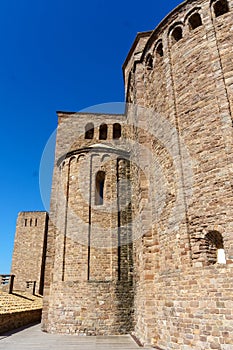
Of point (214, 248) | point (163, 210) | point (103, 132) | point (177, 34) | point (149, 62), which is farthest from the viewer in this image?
point (103, 132)

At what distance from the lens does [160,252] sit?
798cm

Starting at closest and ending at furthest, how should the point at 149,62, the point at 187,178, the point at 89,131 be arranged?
the point at 187,178
the point at 149,62
the point at 89,131

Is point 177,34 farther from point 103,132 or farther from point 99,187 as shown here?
point 103,132

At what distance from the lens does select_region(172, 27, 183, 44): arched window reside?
9261 mm

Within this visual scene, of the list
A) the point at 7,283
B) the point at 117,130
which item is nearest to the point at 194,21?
the point at 117,130

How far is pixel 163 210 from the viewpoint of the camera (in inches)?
319

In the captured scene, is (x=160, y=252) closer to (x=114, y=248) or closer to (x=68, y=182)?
(x=114, y=248)

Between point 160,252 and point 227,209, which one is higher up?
point 227,209

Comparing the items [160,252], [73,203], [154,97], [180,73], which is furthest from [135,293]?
[180,73]

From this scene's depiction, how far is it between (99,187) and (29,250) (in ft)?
49.9

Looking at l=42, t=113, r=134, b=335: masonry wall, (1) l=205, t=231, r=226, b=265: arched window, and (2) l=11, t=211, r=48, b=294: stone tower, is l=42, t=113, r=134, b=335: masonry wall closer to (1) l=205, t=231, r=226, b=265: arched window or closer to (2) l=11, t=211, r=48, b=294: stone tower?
(1) l=205, t=231, r=226, b=265: arched window

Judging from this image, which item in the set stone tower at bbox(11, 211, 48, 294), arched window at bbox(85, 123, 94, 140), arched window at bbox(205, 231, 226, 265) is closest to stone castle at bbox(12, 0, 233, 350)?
arched window at bbox(205, 231, 226, 265)

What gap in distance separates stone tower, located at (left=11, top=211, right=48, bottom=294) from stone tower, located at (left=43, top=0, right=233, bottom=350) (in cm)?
1303

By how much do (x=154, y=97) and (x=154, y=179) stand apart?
9.48ft
